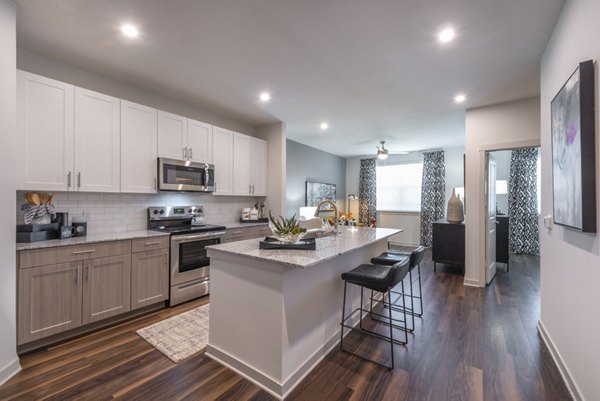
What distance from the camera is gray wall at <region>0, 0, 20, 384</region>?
6.04 ft

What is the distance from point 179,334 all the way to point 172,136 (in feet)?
7.85

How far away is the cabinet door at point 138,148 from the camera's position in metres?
3.04

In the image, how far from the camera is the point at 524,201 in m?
6.02

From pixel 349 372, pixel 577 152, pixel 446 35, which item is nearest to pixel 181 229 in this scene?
pixel 349 372

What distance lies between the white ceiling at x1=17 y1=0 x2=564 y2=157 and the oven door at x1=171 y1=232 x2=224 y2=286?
190 centimetres

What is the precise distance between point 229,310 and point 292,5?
7.59ft

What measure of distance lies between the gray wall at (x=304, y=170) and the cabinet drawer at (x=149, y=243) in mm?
3049

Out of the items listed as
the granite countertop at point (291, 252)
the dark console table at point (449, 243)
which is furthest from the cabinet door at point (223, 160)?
the dark console table at point (449, 243)

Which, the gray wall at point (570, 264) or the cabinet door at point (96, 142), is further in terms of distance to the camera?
the cabinet door at point (96, 142)

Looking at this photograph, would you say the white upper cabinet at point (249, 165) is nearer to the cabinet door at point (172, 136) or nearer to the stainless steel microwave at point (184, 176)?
the stainless steel microwave at point (184, 176)

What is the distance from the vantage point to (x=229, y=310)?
204 centimetres

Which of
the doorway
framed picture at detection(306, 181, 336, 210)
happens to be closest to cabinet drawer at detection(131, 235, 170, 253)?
framed picture at detection(306, 181, 336, 210)

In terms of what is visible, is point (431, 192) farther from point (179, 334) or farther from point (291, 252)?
point (179, 334)

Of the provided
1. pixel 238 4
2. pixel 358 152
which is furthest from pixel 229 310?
pixel 358 152
